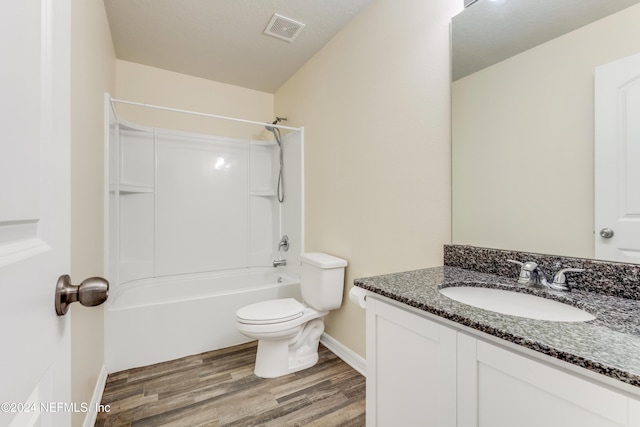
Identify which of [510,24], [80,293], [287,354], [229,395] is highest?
[510,24]

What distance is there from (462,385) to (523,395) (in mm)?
154

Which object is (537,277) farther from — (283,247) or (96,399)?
(283,247)

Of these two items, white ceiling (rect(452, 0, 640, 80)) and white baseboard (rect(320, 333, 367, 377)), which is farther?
white baseboard (rect(320, 333, 367, 377))

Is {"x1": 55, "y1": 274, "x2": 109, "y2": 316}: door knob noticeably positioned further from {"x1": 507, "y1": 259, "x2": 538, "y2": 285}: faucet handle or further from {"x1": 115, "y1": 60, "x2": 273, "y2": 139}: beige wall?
{"x1": 115, "y1": 60, "x2": 273, "y2": 139}: beige wall

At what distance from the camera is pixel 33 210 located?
1.29 feet

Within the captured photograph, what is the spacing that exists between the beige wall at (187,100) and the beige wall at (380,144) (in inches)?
38.3

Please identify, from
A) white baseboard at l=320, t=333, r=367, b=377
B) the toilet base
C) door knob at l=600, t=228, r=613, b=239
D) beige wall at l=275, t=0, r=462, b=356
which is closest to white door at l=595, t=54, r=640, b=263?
door knob at l=600, t=228, r=613, b=239

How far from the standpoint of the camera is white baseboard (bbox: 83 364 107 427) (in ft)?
4.59

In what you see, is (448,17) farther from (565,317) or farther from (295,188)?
(295,188)

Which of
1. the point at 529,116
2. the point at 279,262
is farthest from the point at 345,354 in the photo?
the point at 529,116

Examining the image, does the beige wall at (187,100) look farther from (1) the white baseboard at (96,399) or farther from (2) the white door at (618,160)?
(2) the white door at (618,160)

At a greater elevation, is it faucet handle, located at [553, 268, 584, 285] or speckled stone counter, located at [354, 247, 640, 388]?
faucet handle, located at [553, 268, 584, 285]

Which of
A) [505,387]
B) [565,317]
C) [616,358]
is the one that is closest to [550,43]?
[565,317]

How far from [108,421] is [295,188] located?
82.6 inches
